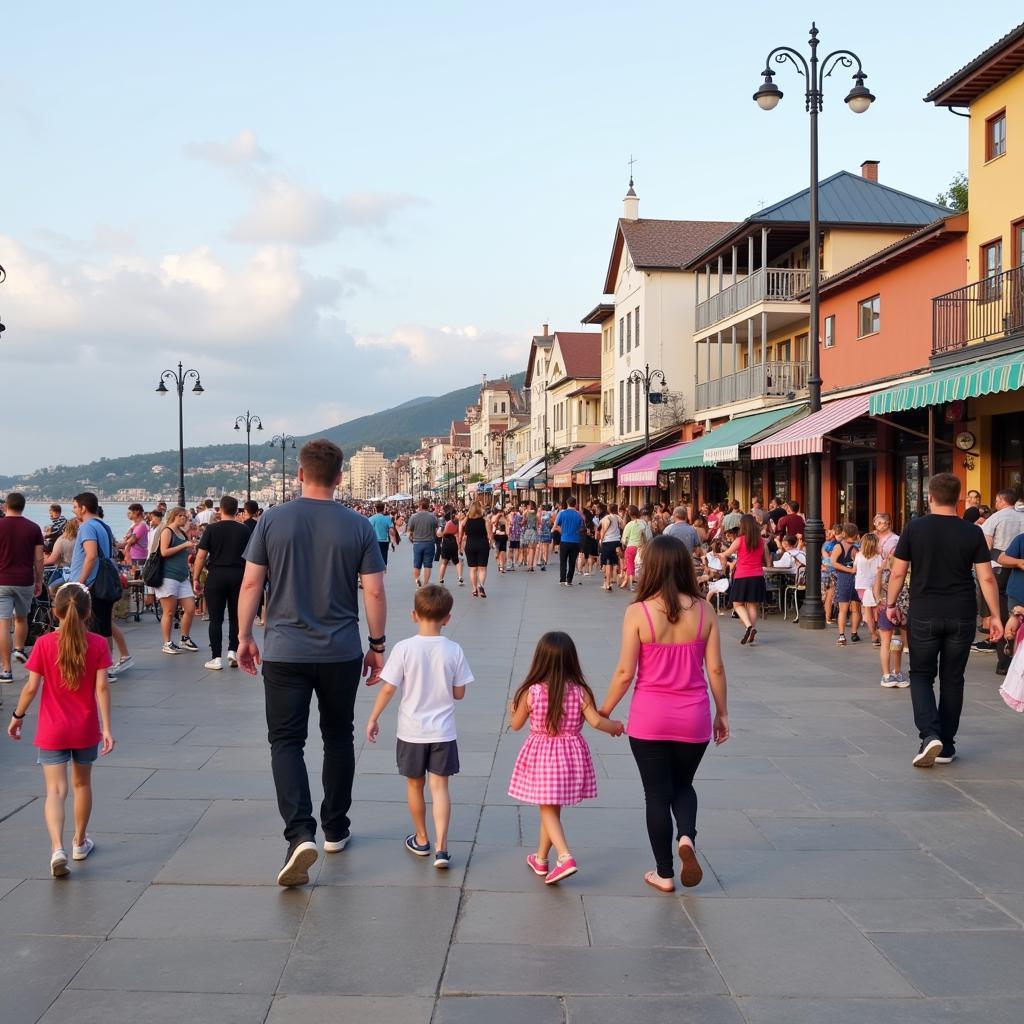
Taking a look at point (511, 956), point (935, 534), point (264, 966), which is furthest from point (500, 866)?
point (935, 534)

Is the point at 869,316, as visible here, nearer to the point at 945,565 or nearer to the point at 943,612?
the point at 945,565

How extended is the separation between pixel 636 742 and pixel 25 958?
248 cm

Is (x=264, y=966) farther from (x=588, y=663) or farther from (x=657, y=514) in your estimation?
(x=657, y=514)

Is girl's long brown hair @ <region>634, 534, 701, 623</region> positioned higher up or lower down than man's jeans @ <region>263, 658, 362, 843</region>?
higher up

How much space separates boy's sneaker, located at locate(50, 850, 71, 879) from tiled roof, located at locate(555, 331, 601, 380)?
2291 inches

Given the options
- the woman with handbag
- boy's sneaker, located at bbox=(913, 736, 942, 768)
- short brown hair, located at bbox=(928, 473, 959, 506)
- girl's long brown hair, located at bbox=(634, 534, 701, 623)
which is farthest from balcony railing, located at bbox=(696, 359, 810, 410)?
girl's long brown hair, located at bbox=(634, 534, 701, 623)

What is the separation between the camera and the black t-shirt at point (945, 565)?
6805 millimetres

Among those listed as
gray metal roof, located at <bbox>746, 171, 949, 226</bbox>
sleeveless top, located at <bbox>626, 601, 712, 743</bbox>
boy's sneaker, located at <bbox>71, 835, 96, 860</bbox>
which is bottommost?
boy's sneaker, located at <bbox>71, 835, 96, 860</bbox>

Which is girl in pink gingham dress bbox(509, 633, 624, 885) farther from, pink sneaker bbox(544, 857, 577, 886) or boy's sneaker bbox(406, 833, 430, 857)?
boy's sneaker bbox(406, 833, 430, 857)

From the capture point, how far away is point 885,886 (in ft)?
15.4

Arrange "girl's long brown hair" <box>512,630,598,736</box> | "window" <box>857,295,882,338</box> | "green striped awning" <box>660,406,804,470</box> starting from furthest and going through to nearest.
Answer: "green striped awning" <box>660,406,804,470</box> → "window" <box>857,295,882,338</box> → "girl's long brown hair" <box>512,630,598,736</box>

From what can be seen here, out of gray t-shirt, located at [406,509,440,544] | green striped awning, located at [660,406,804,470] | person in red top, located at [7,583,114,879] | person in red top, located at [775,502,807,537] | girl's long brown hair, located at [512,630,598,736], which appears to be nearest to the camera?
girl's long brown hair, located at [512,630,598,736]

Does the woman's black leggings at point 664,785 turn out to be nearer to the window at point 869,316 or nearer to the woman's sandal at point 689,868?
the woman's sandal at point 689,868

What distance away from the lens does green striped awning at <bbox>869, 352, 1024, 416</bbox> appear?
12498 millimetres
